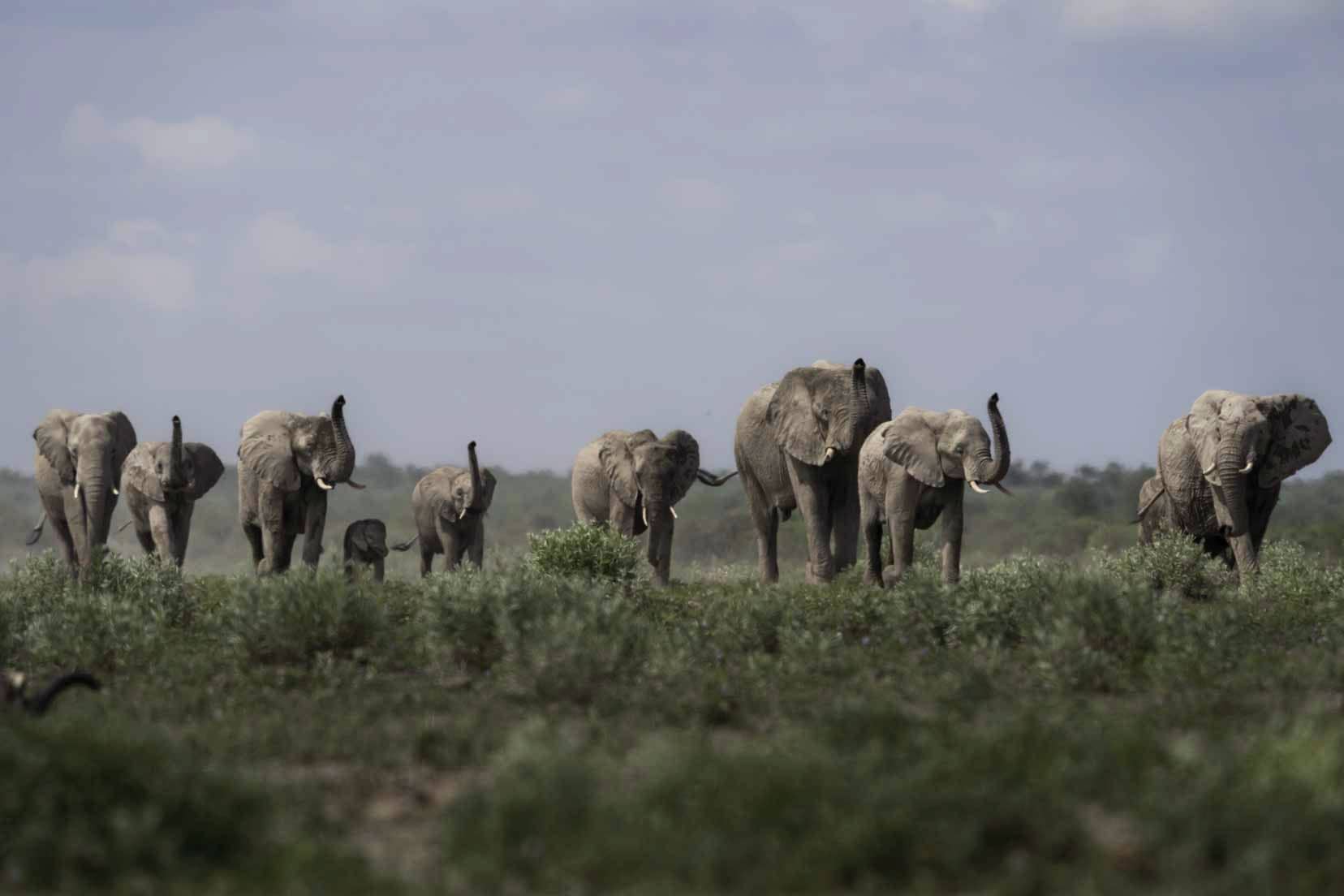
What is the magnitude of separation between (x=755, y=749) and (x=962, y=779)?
1.56 m

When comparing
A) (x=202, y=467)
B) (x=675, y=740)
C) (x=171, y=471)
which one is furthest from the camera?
(x=202, y=467)

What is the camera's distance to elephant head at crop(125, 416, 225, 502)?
2381 centimetres

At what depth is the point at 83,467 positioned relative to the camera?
2523 cm

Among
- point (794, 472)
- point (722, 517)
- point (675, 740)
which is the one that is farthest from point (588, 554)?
point (722, 517)

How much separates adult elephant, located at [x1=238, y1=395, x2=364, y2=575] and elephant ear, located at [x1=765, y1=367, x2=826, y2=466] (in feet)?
17.6

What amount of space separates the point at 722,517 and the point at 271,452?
43.3 metres

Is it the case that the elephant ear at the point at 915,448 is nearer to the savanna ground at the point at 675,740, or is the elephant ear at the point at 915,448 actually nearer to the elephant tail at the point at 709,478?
the savanna ground at the point at 675,740

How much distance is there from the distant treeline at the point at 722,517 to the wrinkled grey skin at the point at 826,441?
1172 cm

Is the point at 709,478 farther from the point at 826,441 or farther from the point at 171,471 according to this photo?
the point at 171,471

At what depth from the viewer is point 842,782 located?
845 centimetres

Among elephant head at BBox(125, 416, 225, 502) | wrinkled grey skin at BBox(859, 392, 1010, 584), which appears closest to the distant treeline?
elephant head at BBox(125, 416, 225, 502)

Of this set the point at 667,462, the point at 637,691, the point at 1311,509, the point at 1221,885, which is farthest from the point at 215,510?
the point at 1221,885

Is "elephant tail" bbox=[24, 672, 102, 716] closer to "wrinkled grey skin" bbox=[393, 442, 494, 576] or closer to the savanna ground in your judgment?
the savanna ground

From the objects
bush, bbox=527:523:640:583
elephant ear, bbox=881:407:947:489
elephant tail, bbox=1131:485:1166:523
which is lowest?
bush, bbox=527:523:640:583
